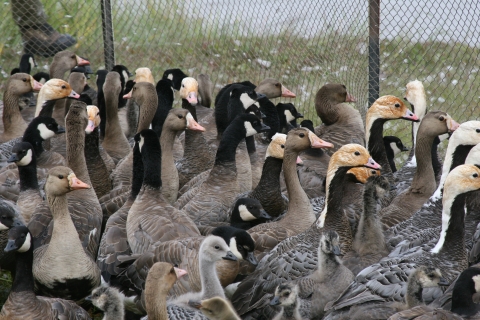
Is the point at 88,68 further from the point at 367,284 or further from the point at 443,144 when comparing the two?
the point at 367,284

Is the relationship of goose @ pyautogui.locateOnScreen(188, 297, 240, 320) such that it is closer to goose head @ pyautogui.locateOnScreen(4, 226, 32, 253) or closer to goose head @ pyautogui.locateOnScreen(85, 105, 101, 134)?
goose head @ pyautogui.locateOnScreen(4, 226, 32, 253)


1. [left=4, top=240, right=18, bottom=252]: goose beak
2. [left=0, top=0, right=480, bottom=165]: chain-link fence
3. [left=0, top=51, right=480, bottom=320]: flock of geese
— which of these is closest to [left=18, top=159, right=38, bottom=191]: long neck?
[left=0, top=51, right=480, bottom=320]: flock of geese

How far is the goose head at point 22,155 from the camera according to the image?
8.58m

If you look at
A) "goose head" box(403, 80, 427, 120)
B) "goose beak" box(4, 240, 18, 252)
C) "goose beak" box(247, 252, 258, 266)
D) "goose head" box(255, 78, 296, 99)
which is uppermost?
"goose head" box(403, 80, 427, 120)

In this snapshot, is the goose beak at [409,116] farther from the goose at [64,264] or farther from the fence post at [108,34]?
the fence post at [108,34]

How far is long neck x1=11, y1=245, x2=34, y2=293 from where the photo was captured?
6715 mm

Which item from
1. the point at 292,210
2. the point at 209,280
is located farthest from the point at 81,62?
the point at 209,280

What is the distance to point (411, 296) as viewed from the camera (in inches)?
234

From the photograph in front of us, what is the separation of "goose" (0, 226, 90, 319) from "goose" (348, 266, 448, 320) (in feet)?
7.89

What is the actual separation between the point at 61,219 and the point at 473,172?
12.5 ft

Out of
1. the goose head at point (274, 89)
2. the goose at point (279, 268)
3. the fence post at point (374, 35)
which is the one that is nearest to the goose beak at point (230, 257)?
the goose at point (279, 268)

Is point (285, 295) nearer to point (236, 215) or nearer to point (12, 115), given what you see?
point (236, 215)

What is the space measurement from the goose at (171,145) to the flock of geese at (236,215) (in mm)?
19

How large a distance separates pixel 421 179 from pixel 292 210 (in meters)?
1.47
